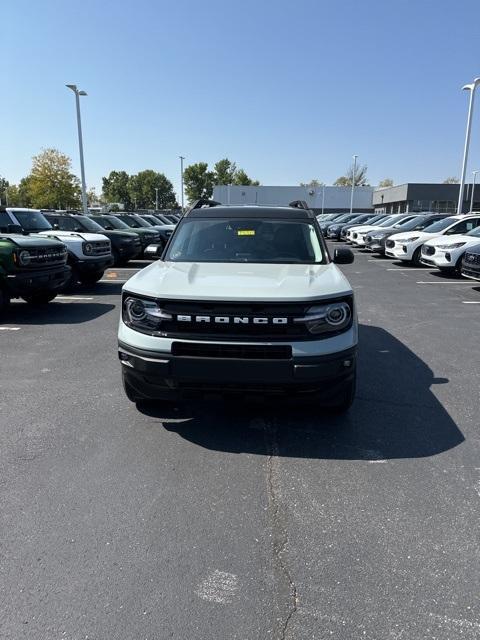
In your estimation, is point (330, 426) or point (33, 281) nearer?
point (330, 426)

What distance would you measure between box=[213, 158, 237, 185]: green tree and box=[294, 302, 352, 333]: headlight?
10580 centimetres

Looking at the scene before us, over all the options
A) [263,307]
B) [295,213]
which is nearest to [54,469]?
[263,307]

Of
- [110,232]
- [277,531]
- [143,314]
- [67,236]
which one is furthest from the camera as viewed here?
[110,232]

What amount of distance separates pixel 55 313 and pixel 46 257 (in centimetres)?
105

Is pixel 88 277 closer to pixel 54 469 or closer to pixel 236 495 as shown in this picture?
pixel 54 469

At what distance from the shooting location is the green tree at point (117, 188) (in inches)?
4941

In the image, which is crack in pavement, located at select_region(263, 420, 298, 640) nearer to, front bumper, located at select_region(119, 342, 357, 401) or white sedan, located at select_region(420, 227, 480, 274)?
front bumper, located at select_region(119, 342, 357, 401)

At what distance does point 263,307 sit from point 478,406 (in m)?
2.55

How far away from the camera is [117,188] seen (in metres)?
126

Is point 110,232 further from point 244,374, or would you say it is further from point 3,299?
point 244,374

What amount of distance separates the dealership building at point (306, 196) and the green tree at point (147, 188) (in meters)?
51.0

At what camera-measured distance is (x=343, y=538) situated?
2.64 metres

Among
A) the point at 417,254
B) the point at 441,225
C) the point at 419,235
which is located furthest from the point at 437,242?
the point at 441,225

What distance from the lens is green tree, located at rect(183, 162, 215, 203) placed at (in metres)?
105
